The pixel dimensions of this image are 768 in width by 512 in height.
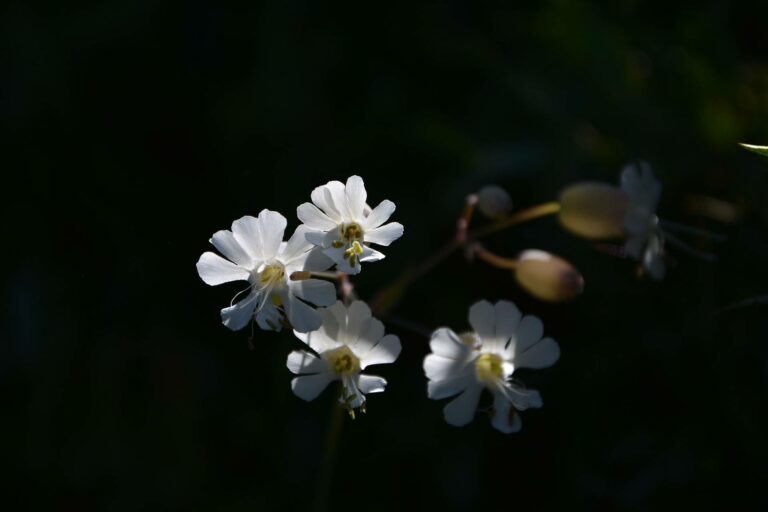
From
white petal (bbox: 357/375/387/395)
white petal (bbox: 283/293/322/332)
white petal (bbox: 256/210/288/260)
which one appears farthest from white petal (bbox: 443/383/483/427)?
white petal (bbox: 256/210/288/260)

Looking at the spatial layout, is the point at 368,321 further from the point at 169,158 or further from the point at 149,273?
the point at 169,158

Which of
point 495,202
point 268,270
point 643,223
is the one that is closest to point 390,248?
point 495,202

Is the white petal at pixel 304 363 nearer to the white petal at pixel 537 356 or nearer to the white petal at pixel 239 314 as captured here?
the white petal at pixel 239 314

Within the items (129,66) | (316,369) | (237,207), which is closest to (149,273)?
(237,207)

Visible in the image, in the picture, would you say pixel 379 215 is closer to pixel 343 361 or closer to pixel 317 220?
pixel 317 220

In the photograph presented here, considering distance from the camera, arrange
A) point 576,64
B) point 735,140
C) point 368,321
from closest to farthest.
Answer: point 368,321 < point 735,140 < point 576,64

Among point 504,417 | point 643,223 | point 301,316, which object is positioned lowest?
point 504,417
